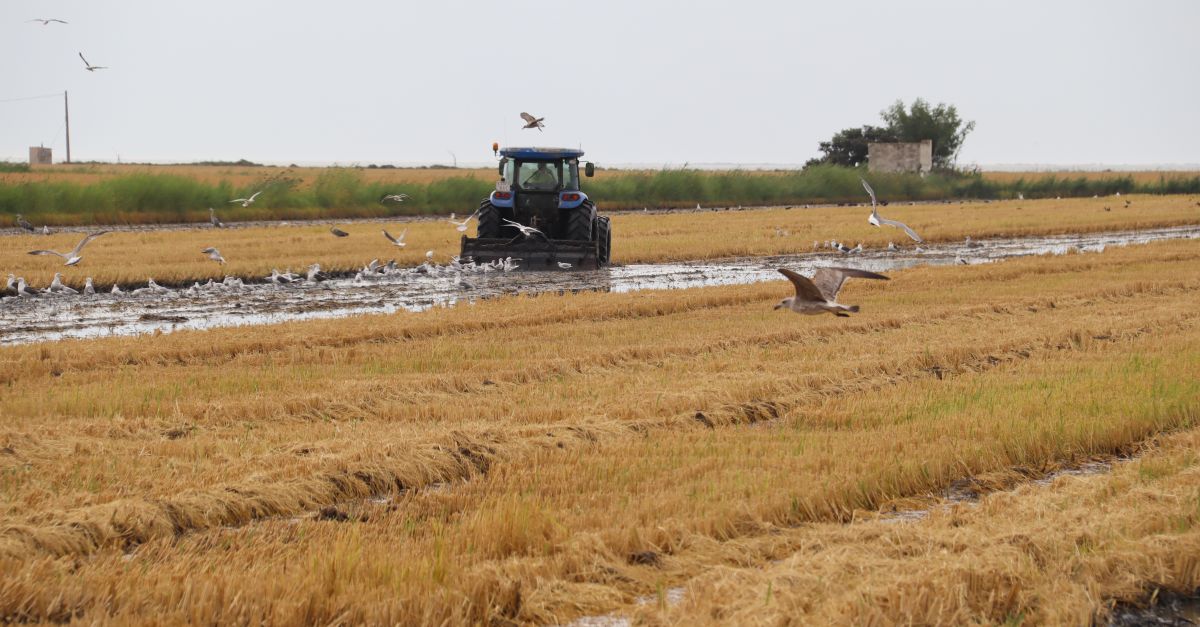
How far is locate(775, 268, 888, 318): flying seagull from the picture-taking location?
33.3ft

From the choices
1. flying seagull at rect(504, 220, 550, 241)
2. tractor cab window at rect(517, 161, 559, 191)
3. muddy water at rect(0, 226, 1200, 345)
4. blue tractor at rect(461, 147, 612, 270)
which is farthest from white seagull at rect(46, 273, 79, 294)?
tractor cab window at rect(517, 161, 559, 191)

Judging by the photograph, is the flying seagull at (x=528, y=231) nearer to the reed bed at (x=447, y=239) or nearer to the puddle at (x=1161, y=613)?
the reed bed at (x=447, y=239)

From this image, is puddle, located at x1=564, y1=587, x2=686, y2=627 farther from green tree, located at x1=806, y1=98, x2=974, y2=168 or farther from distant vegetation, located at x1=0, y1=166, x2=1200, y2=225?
green tree, located at x1=806, y1=98, x2=974, y2=168

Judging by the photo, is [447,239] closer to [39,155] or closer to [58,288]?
[58,288]

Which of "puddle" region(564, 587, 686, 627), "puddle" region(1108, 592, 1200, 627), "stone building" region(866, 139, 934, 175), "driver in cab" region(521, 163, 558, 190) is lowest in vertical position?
"puddle" region(1108, 592, 1200, 627)

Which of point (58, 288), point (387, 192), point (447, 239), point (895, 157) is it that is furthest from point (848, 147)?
point (58, 288)

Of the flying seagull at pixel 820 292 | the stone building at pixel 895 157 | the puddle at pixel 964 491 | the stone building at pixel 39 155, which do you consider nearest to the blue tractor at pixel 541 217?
the flying seagull at pixel 820 292

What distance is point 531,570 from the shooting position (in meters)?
4.97

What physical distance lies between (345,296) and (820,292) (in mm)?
8102

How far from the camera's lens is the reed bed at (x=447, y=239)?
771 inches

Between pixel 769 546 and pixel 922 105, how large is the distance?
77.3 meters

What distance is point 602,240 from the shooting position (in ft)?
68.6

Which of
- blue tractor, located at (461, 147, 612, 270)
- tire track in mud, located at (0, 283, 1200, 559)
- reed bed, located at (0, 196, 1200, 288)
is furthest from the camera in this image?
blue tractor, located at (461, 147, 612, 270)

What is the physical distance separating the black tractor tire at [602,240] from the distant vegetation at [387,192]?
1710 cm
